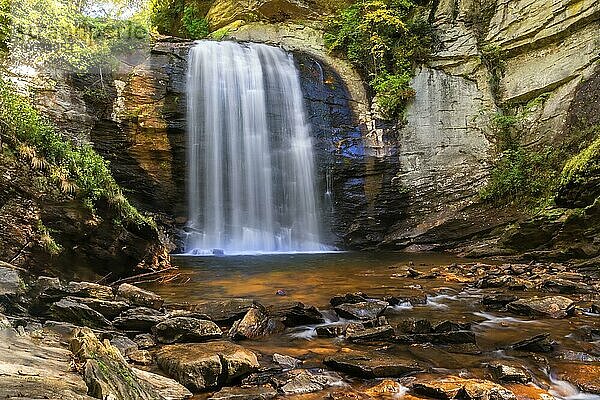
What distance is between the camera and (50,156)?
7008 millimetres

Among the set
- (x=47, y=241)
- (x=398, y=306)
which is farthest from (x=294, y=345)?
(x=47, y=241)

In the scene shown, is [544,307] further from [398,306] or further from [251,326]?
[251,326]

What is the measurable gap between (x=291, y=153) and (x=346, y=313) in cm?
1128

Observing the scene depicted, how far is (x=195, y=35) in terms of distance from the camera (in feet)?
72.5

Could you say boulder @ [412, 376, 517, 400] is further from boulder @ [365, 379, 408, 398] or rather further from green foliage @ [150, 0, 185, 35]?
green foliage @ [150, 0, 185, 35]

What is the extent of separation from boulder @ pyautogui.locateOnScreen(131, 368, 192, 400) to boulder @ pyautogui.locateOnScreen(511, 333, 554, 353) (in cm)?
317

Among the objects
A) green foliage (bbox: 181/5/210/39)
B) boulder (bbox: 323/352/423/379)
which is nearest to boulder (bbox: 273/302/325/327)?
boulder (bbox: 323/352/423/379)

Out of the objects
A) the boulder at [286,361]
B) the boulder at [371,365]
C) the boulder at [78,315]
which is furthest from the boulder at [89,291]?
the boulder at [371,365]

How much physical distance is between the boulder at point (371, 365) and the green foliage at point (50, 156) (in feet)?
18.1

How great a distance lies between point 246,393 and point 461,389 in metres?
1.54

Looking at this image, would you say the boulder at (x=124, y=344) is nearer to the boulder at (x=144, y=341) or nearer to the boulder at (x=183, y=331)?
the boulder at (x=144, y=341)

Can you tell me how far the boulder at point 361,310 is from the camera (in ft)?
16.9

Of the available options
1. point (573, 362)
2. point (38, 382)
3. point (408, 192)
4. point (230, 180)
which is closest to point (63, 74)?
point (230, 180)

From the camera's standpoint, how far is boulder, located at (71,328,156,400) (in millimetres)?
1871
